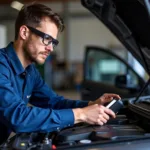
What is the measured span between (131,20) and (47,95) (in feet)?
2.56

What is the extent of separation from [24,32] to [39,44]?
0.38ft

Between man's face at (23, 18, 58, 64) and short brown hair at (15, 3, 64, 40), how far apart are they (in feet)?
0.10

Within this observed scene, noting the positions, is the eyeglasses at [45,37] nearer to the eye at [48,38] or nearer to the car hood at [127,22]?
the eye at [48,38]

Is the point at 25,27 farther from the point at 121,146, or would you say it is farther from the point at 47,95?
the point at 121,146

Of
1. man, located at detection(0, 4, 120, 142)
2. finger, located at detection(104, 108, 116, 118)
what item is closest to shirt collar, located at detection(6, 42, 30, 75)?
man, located at detection(0, 4, 120, 142)

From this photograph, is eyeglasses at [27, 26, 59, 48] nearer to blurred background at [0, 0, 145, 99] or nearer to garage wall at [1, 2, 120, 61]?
blurred background at [0, 0, 145, 99]

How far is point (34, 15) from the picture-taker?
1657 mm

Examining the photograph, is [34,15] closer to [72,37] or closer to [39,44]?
[39,44]

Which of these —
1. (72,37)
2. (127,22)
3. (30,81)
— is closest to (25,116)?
(30,81)

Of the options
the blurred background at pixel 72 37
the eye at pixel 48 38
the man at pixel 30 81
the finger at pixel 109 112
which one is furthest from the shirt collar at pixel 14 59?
the blurred background at pixel 72 37

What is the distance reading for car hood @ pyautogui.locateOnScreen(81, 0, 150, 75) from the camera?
1.75 meters

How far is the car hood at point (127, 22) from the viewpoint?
1.75 meters

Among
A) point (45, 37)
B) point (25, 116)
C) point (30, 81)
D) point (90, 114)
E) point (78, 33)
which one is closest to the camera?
point (25, 116)

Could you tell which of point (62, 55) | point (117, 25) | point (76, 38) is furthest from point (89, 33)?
point (117, 25)
